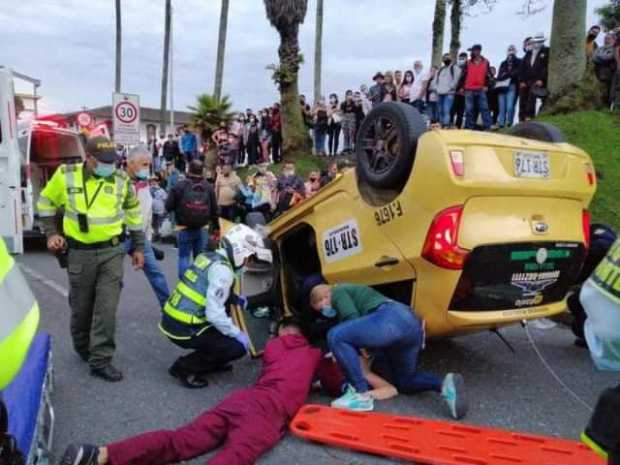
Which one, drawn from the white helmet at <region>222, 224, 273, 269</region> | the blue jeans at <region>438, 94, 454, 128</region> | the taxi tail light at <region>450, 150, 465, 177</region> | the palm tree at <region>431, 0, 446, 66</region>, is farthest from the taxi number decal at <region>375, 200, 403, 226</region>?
the palm tree at <region>431, 0, 446, 66</region>

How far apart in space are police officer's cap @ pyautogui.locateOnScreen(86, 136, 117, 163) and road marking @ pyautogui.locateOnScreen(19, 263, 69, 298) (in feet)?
10.0

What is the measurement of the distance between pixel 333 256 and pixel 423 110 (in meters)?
7.11

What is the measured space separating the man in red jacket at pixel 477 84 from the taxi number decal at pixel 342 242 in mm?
6290

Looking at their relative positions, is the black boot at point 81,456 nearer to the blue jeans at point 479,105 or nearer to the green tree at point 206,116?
the blue jeans at point 479,105

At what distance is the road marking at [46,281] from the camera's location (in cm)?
655

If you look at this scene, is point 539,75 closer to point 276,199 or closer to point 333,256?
point 276,199

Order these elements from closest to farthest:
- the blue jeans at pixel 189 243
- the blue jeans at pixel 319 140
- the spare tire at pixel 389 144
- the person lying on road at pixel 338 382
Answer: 1. the spare tire at pixel 389 144
2. the person lying on road at pixel 338 382
3. the blue jeans at pixel 189 243
4. the blue jeans at pixel 319 140

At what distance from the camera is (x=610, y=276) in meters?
1.59

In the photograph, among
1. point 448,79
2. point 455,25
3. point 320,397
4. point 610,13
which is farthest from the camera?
point 610,13

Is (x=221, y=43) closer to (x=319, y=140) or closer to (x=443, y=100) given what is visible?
(x=319, y=140)

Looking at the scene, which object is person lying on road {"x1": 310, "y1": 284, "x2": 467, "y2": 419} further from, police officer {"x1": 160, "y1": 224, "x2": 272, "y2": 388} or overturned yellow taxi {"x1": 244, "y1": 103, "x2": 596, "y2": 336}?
police officer {"x1": 160, "y1": 224, "x2": 272, "y2": 388}

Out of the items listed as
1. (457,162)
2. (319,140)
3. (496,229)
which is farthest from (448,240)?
(319,140)

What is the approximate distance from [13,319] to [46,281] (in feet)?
20.6

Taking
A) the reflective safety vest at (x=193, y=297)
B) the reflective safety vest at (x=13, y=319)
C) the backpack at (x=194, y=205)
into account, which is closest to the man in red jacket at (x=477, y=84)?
the backpack at (x=194, y=205)
